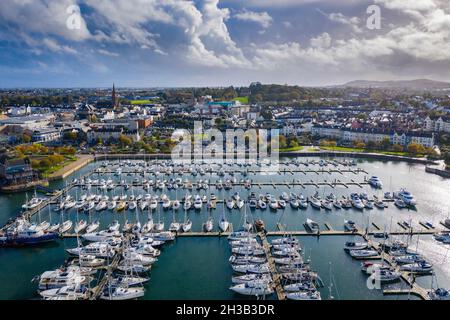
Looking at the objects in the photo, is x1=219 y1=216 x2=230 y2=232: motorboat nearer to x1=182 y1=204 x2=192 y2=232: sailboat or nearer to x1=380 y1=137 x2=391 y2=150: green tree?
x1=182 y1=204 x2=192 y2=232: sailboat

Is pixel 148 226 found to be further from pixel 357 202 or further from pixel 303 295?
pixel 357 202

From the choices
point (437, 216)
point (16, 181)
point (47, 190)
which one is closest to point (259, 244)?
point (437, 216)

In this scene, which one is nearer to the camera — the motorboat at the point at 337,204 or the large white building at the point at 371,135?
the motorboat at the point at 337,204

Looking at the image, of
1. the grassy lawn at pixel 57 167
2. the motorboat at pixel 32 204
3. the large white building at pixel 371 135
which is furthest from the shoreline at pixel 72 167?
the large white building at pixel 371 135

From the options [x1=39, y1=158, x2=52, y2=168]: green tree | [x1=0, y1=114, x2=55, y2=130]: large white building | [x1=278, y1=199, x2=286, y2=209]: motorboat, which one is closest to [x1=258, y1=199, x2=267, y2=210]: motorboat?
[x1=278, y1=199, x2=286, y2=209]: motorboat

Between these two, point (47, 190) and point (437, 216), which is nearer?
point (437, 216)

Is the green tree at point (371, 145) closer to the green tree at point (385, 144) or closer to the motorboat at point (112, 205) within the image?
the green tree at point (385, 144)

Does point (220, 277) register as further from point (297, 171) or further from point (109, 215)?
point (297, 171)
